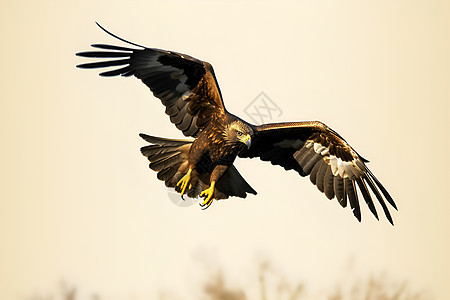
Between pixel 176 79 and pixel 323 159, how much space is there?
98.6 inches

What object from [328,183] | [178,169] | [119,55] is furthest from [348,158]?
[119,55]

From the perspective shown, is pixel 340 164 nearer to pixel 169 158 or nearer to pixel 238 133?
pixel 238 133

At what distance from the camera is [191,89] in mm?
10766

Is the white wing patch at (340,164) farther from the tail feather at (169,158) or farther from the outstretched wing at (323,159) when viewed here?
the tail feather at (169,158)

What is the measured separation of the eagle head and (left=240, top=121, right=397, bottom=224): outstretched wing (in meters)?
1.14

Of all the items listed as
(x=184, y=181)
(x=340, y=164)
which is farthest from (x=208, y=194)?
(x=340, y=164)

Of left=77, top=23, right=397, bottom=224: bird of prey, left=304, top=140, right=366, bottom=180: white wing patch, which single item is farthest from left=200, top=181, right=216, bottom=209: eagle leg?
left=304, top=140, right=366, bottom=180: white wing patch

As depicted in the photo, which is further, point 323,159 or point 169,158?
point 323,159

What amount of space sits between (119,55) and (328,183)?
348 centimetres

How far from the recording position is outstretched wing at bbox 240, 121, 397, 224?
11.6 m

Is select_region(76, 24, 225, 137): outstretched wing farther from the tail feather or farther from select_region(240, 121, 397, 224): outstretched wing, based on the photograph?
select_region(240, 121, 397, 224): outstretched wing

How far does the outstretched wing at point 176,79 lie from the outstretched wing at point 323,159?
3.62 ft

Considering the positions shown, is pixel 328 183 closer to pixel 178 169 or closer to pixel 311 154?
pixel 311 154

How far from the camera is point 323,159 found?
1177 cm
